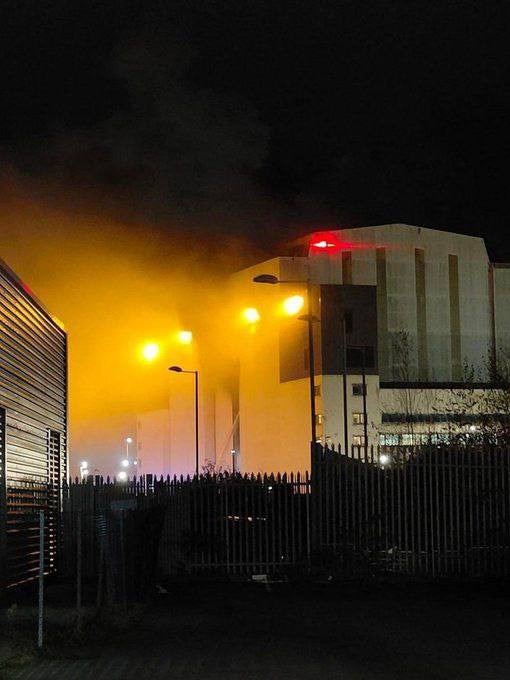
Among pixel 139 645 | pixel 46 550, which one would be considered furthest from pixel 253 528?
pixel 139 645

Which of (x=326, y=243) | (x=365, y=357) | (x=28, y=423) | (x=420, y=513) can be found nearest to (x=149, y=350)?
(x=365, y=357)

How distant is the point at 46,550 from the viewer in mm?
17359

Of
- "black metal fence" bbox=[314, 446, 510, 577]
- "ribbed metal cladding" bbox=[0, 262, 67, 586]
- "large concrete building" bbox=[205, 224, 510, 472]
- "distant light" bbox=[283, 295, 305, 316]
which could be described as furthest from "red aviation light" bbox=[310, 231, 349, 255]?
"black metal fence" bbox=[314, 446, 510, 577]

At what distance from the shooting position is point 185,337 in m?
55.8

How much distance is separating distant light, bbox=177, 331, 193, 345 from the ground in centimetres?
4032

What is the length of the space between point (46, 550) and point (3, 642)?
816 centimetres

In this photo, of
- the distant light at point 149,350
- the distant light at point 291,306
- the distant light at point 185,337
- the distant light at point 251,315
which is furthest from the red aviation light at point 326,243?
the distant light at point 149,350

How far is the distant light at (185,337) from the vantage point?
180 ft

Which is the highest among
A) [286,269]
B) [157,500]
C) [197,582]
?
[286,269]

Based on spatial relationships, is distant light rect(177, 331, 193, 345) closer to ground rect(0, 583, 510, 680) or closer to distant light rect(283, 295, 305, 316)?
distant light rect(283, 295, 305, 316)

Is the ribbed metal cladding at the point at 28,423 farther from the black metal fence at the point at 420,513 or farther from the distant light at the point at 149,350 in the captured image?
the distant light at the point at 149,350

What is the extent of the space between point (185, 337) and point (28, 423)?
40.1m

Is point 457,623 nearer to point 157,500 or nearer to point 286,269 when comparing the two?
point 157,500

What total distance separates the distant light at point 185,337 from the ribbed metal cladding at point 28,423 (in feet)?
116
